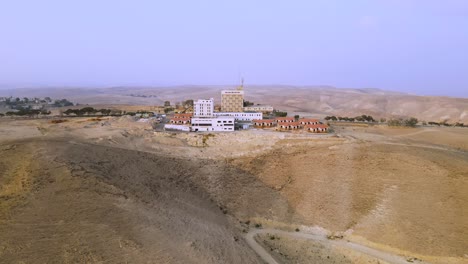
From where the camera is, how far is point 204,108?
45781 millimetres

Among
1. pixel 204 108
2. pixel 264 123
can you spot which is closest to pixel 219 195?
pixel 264 123

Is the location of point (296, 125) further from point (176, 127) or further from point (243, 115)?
point (176, 127)

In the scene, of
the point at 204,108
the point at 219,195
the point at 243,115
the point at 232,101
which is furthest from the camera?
the point at 232,101

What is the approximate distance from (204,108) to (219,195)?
1988 centimetres

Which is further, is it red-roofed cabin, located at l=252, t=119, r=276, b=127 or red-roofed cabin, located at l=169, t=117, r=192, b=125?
red-roofed cabin, located at l=252, t=119, r=276, b=127

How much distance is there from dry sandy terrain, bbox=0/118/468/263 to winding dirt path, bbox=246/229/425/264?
1.51ft

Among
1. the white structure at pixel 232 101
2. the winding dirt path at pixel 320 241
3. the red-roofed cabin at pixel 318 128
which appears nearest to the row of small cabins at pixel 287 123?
the red-roofed cabin at pixel 318 128

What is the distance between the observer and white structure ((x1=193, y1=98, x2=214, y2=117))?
4544cm

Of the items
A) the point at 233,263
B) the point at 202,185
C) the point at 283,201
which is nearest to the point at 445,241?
the point at 283,201

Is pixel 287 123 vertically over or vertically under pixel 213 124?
over

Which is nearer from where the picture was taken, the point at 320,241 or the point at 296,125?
the point at 320,241

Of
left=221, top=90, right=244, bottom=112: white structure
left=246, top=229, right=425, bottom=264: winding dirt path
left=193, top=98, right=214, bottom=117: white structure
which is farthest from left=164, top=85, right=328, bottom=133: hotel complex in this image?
left=246, top=229, right=425, bottom=264: winding dirt path

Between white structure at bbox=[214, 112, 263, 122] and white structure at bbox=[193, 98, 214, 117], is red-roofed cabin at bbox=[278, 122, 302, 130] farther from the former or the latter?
white structure at bbox=[193, 98, 214, 117]

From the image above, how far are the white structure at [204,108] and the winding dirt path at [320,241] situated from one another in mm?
23792
